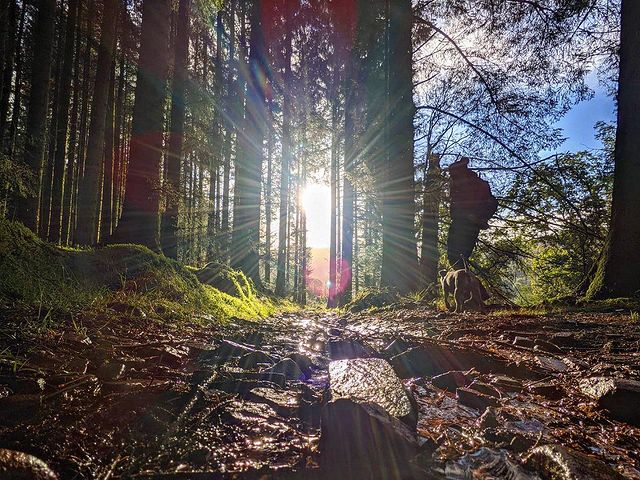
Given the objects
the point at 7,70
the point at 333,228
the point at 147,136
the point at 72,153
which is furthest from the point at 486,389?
the point at 72,153

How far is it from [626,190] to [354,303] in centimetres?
509

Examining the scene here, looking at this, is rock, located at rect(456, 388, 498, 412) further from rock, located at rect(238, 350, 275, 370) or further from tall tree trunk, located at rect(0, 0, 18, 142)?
tall tree trunk, located at rect(0, 0, 18, 142)

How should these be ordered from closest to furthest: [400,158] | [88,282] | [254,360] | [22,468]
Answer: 1. [22,468]
2. [254,360]
3. [88,282]
4. [400,158]

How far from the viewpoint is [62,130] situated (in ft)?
36.6

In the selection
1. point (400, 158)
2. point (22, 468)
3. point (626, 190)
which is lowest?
point (22, 468)

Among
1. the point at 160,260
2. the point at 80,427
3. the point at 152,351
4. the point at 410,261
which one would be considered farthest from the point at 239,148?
the point at 80,427

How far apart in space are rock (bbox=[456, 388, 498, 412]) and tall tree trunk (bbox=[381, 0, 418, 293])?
6.20 m

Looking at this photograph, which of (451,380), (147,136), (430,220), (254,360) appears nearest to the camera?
(451,380)

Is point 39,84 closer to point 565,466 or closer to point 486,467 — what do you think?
point 486,467

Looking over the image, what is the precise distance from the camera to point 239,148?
38.2 feet

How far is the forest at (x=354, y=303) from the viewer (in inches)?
43.2

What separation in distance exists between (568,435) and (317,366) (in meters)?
1.38

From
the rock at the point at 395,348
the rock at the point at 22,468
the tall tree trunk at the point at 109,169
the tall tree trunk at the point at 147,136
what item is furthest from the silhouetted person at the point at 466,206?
the tall tree trunk at the point at 109,169

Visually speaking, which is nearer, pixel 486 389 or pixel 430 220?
pixel 486 389
